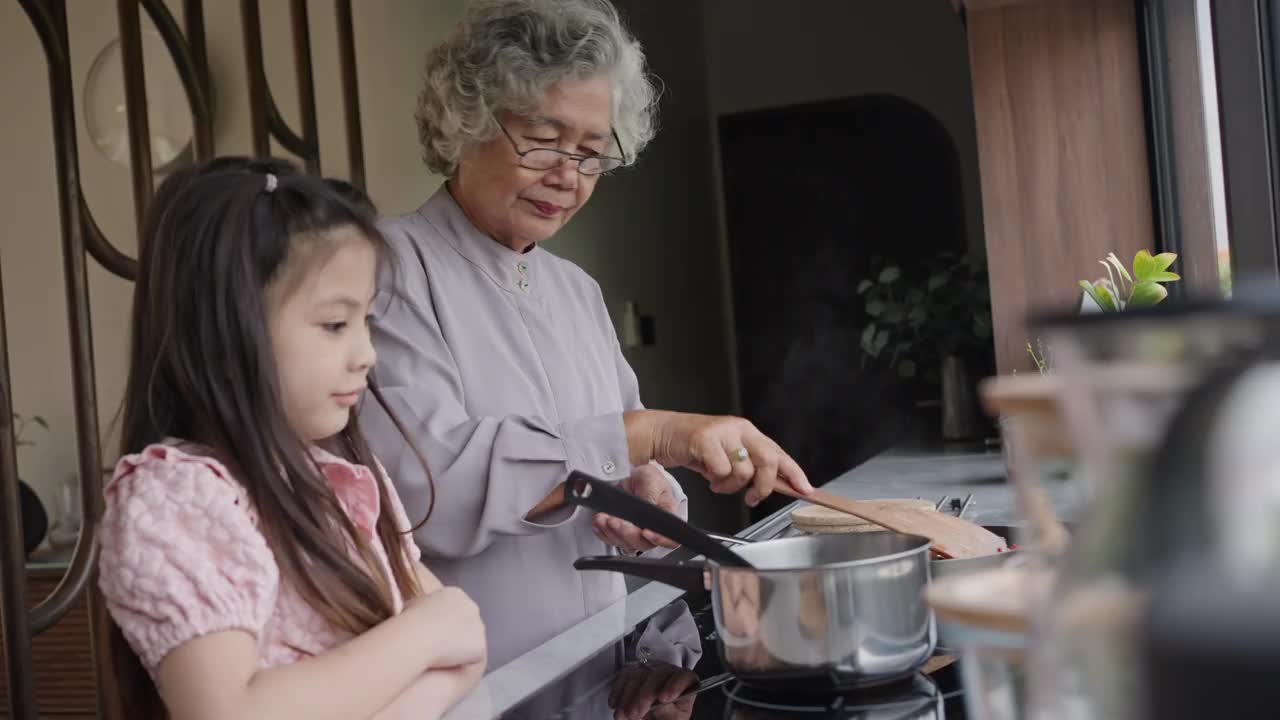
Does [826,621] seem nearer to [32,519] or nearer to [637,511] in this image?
[637,511]

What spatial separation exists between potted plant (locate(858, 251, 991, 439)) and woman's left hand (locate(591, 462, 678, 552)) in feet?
6.85

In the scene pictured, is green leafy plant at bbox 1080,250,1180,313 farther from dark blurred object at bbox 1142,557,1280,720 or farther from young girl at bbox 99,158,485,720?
dark blurred object at bbox 1142,557,1280,720

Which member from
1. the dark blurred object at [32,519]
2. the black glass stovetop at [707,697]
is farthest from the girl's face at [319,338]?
the dark blurred object at [32,519]

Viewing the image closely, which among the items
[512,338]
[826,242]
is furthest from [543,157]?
[826,242]

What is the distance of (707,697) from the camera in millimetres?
751

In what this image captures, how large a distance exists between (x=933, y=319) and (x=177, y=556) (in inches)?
119

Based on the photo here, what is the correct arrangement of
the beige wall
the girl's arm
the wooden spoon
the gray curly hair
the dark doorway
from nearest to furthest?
the girl's arm → the wooden spoon → the gray curly hair → the beige wall → the dark doorway

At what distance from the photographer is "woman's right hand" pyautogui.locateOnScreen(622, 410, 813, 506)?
1.08 m

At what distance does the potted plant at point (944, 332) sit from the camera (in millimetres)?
3303

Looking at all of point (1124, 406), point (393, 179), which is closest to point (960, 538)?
point (1124, 406)

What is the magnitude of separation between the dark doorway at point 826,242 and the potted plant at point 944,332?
716 mm

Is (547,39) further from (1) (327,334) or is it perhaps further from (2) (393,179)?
(2) (393,179)

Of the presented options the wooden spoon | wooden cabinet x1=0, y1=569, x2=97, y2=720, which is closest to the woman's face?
the wooden spoon

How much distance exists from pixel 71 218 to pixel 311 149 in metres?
0.74
